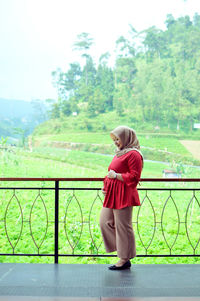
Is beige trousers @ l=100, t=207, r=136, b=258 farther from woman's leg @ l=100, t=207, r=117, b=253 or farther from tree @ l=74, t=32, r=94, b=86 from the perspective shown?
tree @ l=74, t=32, r=94, b=86

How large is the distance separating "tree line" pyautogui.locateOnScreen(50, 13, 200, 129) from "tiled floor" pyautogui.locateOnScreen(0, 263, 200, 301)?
1041 cm

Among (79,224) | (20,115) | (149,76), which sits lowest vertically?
(79,224)

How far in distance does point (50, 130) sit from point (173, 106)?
4980 mm

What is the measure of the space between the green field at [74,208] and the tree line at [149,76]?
130 centimetres

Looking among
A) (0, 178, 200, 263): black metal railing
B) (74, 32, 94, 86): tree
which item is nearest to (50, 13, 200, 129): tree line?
(74, 32, 94, 86): tree

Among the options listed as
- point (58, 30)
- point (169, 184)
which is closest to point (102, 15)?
point (58, 30)

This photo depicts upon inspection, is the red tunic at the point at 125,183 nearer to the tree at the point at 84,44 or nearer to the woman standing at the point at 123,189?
the woman standing at the point at 123,189

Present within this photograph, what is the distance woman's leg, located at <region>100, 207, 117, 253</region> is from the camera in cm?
275

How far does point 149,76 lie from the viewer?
12750mm

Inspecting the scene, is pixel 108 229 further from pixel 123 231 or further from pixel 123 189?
pixel 123 189

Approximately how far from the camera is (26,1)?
44.1 ft

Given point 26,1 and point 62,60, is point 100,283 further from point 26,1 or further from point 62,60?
point 26,1

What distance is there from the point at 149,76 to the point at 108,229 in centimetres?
1072

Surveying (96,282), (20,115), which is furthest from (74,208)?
(96,282)
